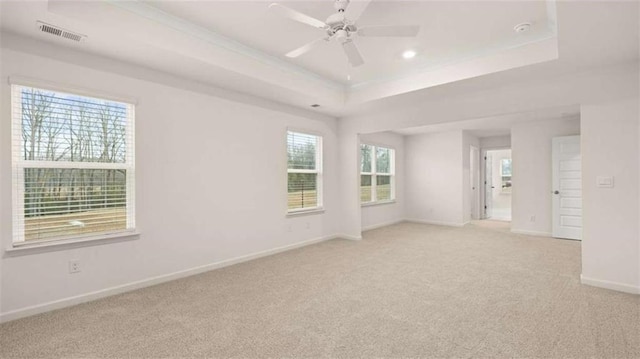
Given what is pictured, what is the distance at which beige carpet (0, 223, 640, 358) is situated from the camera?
214cm

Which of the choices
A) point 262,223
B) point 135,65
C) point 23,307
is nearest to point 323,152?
point 262,223

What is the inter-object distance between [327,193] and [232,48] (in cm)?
317

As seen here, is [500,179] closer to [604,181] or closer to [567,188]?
[567,188]

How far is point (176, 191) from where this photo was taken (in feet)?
11.9

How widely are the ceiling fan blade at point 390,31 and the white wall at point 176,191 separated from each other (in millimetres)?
2355

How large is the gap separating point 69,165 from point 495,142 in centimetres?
903

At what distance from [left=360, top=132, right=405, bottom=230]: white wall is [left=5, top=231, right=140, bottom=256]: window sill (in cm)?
482

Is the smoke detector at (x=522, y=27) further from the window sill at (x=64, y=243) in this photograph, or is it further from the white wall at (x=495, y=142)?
the white wall at (x=495, y=142)

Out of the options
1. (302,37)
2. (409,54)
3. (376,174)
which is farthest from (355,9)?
(376,174)

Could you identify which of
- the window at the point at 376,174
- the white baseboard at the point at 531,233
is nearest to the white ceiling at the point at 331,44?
the window at the point at 376,174

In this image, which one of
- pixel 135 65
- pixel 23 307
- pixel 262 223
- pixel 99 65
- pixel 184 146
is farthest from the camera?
pixel 262 223

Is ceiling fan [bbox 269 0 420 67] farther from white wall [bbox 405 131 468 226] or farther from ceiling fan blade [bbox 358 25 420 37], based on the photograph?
white wall [bbox 405 131 468 226]

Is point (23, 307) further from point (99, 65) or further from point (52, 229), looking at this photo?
point (99, 65)

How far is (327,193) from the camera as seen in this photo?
5.79 m
